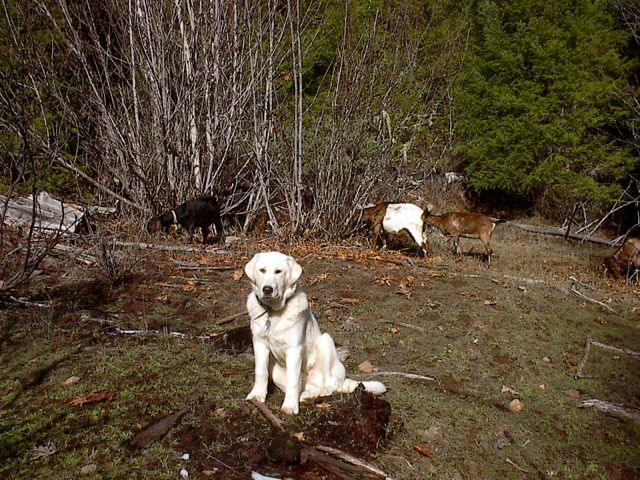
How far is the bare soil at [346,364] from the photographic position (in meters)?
3.58

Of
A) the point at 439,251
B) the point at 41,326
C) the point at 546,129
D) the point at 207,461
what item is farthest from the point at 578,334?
the point at 546,129

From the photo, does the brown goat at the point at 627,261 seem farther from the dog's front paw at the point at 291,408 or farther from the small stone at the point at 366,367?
the dog's front paw at the point at 291,408

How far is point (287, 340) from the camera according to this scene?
382cm

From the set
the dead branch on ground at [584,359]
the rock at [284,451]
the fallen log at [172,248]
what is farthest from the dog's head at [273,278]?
the fallen log at [172,248]

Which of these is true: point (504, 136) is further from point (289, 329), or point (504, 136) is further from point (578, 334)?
point (289, 329)

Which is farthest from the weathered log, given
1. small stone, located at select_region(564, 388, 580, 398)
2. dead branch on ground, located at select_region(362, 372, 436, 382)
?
small stone, located at select_region(564, 388, 580, 398)

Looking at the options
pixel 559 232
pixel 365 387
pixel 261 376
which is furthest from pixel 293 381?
pixel 559 232

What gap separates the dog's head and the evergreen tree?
51.6 ft

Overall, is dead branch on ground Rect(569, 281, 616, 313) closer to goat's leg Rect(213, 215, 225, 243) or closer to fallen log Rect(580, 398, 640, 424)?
fallen log Rect(580, 398, 640, 424)

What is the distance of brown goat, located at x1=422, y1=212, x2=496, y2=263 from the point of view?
1077cm

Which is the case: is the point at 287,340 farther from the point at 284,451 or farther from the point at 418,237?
the point at 418,237

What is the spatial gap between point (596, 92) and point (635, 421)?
1513 centimetres

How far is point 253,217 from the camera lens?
11.7 meters

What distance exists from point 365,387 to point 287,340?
90 cm
